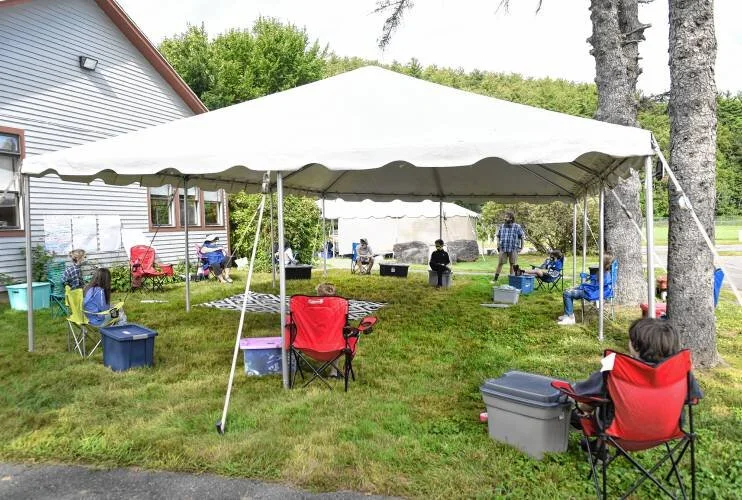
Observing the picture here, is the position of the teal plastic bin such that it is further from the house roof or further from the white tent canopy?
the white tent canopy

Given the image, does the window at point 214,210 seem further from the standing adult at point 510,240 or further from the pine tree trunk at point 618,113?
the pine tree trunk at point 618,113

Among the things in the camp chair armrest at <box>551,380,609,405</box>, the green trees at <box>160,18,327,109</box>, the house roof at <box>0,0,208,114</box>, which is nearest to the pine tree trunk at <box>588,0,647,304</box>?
the camp chair armrest at <box>551,380,609,405</box>

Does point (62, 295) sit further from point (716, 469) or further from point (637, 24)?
point (637, 24)

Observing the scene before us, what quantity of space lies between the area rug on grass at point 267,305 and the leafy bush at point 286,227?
5304 millimetres

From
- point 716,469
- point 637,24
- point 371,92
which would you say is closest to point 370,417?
point 716,469

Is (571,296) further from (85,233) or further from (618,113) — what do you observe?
(85,233)

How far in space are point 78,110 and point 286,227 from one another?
618 cm

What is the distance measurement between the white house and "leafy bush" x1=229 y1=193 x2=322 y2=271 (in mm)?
2279

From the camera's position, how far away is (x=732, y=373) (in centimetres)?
476

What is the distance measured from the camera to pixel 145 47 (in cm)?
1176

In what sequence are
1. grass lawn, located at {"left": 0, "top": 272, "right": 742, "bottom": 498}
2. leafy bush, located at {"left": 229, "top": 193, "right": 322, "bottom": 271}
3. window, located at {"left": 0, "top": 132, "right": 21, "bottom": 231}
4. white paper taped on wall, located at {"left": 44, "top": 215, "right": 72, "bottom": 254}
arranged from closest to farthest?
grass lawn, located at {"left": 0, "top": 272, "right": 742, "bottom": 498} < window, located at {"left": 0, "top": 132, "right": 21, "bottom": 231} < white paper taped on wall, located at {"left": 44, "top": 215, "right": 72, "bottom": 254} < leafy bush, located at {"left": 229, "top": 193, "right": 322, "bottom": 271}

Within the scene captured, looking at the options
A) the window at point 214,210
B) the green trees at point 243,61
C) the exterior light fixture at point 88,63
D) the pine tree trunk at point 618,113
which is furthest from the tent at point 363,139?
the green trees at point 243,61

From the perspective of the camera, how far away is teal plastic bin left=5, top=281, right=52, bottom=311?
8086mm

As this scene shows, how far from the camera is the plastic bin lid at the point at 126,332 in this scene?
4891 mm
